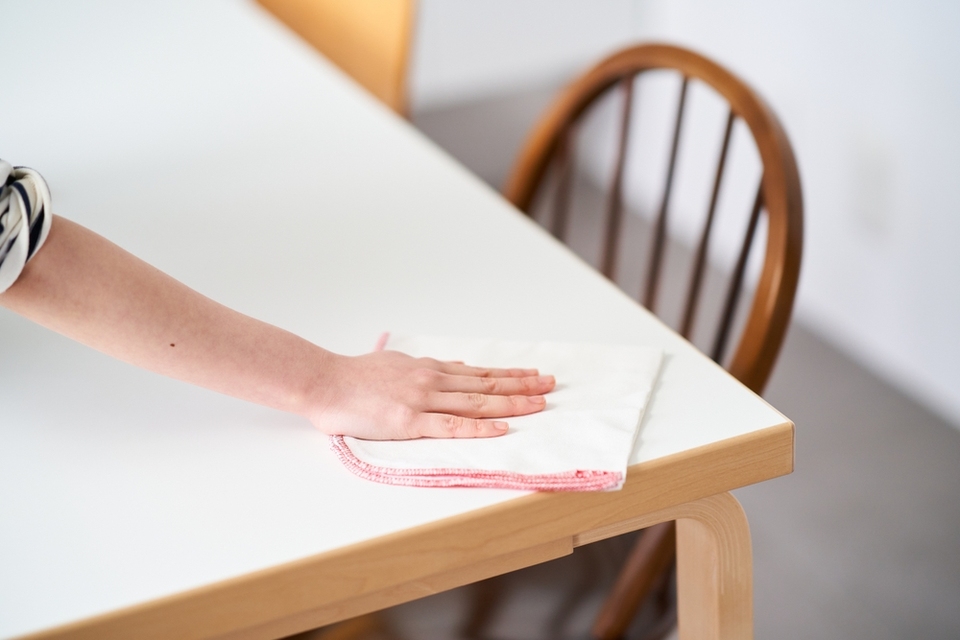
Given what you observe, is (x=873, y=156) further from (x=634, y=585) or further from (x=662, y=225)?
(x=634, y=585)

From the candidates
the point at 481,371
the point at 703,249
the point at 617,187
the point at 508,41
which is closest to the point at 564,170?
the point at 617,187

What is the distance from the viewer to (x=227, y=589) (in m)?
0.49

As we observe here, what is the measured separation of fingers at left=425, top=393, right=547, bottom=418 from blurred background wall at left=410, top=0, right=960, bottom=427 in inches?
43.2

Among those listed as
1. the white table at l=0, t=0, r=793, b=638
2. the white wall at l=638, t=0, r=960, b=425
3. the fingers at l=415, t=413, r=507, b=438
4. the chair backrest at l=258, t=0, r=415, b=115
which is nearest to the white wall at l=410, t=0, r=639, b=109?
the white wall at l=638, t=0, r=960, b=425

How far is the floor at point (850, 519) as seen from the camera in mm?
1271

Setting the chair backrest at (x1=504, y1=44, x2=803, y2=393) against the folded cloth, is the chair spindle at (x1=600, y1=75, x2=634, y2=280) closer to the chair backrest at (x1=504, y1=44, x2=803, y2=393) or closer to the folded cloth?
the chair backrest at (x1=504, y1=44, x2=803, y2=393)

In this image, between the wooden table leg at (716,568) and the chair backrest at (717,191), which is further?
the chair backrest at (717,191)

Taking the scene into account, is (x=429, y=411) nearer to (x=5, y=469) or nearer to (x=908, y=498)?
(x=5, y=469)

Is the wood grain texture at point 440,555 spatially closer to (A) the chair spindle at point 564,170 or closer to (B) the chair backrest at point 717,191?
(B) the chair backrest at point 717,191

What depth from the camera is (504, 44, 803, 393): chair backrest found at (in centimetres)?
78

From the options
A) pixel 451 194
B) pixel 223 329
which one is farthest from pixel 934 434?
pixel 223 329

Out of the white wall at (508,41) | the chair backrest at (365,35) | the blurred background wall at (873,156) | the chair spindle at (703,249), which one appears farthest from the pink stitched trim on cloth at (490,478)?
the white wall at (508,41)

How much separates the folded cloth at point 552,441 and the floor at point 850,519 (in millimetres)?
269

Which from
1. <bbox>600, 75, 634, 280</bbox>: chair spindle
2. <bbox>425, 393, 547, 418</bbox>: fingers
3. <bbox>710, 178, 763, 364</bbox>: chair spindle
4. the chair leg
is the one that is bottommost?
the chair leg
